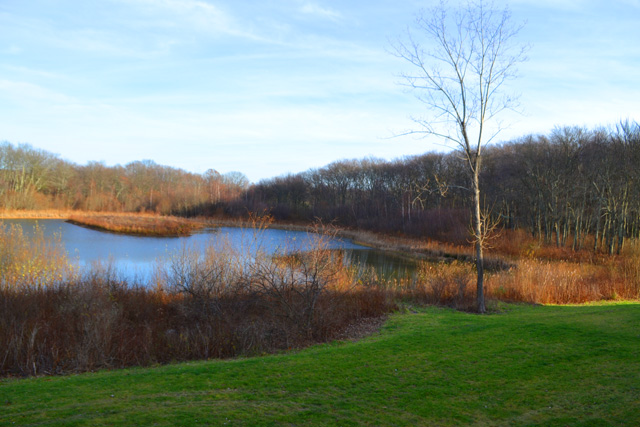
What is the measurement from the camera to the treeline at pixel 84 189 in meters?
59.5

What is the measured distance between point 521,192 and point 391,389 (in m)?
35.1

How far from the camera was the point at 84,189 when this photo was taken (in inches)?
2753

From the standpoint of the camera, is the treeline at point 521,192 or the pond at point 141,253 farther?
the treeline at point 521,192

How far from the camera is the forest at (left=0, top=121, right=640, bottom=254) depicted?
92.3 ft

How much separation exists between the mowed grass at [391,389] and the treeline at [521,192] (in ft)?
15.1

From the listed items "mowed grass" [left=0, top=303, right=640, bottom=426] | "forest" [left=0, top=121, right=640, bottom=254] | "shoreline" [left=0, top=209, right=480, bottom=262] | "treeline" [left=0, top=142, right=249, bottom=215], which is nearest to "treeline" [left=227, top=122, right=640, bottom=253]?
"forest" [left=0, top=121, right=640, bottom=254]

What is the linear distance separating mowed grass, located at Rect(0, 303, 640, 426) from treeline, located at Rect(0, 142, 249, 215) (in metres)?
55.7

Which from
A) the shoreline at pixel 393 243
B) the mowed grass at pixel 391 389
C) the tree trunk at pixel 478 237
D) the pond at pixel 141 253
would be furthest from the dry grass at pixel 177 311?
the shoreline at pixel 393 243

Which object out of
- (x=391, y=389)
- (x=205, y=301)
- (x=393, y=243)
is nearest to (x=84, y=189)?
(x=393, y=243)

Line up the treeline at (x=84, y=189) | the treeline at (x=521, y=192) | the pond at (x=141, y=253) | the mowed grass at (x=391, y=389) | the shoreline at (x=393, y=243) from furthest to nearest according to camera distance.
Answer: the treeline at (x=84, y=189)
the shoreline at (x=393, y=243)
the treeline at (x=521, y=192)
the pond at (x=141, y=253)
the mowed grass at (x=391, y=389)

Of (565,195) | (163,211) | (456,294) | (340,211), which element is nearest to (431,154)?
(340,211)

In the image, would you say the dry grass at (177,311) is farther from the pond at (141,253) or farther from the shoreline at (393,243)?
the shoreline at (393,243)

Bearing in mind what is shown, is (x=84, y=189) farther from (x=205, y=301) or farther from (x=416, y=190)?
(x=416, y=190)

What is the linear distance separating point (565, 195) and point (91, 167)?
74.8 metres
